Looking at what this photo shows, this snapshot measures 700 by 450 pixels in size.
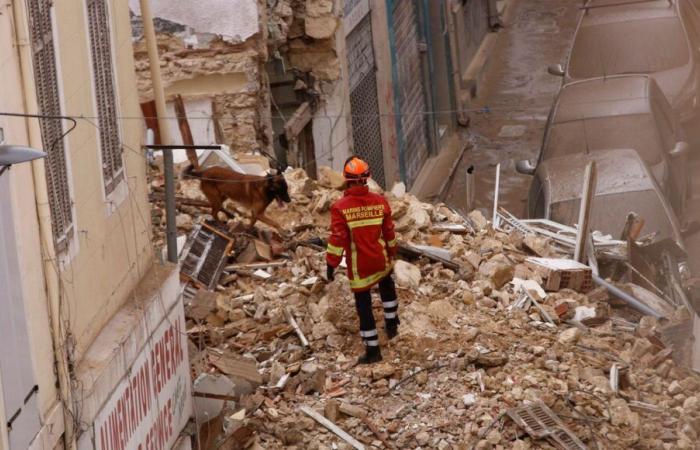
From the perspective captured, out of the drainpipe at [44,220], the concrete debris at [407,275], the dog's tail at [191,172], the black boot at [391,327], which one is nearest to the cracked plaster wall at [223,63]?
the dog's tail at [191,172]

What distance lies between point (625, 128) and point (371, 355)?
25.2 feet

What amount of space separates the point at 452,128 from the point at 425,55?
131 centimetres

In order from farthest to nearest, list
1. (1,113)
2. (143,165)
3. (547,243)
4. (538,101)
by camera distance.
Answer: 1. (538,101)
2. (547,243)
3. (143,165)
4. (1,113)

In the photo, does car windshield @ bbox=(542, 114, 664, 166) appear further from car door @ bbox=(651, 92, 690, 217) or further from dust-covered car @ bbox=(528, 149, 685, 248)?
dust-covered car @ bbox=(528, 149, 685, 248)

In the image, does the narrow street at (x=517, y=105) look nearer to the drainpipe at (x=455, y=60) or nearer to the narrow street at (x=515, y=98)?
the narrow street at (x=515, y=98)

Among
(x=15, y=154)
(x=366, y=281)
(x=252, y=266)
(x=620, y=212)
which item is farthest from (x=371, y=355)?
(x=620, y=212)

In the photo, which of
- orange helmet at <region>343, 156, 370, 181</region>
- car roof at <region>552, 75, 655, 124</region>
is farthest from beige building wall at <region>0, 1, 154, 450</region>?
car roof at <region>552, 75, 655, 124</region>

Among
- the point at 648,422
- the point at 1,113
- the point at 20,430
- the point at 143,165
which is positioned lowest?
the point at 648,422

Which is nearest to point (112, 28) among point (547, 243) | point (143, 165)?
point (143, 165)

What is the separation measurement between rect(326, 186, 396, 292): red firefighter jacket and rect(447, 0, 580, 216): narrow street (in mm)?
9010

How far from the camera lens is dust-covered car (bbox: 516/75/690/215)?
1616 cm

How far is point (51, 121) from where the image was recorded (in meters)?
6.57

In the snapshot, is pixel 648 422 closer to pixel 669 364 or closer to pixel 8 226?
pixel 669 364

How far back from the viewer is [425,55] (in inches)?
939
